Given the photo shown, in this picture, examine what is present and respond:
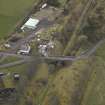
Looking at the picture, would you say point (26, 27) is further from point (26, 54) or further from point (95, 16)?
point (95, 16)

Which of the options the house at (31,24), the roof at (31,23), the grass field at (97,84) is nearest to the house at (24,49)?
the house at (31,24)

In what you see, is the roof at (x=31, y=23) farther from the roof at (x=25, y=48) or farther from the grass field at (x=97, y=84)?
the grass field at (x=97, y=84)

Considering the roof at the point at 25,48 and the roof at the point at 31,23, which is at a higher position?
the roof at the point at 31,23

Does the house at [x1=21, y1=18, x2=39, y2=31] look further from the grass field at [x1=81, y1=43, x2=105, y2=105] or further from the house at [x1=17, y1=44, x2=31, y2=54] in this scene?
the grass field at [x1=81, y1=43, x2=105, y2=105]

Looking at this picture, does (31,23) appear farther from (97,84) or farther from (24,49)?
(97,84)

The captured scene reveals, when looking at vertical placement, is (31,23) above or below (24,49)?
above

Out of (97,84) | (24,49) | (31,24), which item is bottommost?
(97,84)

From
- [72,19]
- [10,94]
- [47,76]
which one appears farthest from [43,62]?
[72,19]

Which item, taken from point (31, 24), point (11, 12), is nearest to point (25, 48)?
point (31, 24)

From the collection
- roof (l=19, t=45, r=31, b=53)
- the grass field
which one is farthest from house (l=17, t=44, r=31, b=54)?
the grass field
